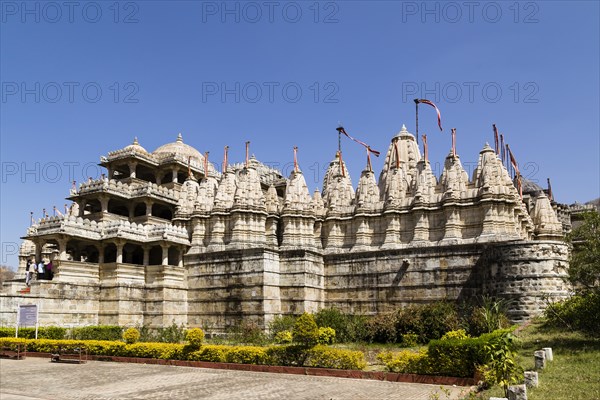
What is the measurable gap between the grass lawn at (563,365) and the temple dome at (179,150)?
3303 cm

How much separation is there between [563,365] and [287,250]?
830 inches

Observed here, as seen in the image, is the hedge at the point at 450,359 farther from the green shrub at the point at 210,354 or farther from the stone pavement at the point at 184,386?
the green shrub at the point at 210,354

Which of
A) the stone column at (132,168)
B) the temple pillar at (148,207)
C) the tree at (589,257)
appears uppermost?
the stone column at (132,168)

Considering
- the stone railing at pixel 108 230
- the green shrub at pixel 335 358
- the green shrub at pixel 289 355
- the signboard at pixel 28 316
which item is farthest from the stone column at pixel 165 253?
the green shrub at pixel 335 358

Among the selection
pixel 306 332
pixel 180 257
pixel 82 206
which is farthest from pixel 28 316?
pixel 82 206

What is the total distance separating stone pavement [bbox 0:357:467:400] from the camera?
1516cm

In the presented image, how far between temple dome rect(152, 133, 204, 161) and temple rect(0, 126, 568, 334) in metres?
6.96

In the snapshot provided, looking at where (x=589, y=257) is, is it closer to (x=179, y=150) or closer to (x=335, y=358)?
(x=335, y=358)

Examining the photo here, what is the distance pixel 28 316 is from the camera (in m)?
26.3

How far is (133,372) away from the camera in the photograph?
2038cm

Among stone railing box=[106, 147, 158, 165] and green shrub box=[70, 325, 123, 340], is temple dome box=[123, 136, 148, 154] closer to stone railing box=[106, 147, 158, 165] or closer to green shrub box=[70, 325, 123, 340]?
stone railing box=[106, 147, 158, 165]

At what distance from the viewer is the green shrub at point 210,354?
21469mm

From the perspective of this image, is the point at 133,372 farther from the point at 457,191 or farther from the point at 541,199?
the point at 541,199

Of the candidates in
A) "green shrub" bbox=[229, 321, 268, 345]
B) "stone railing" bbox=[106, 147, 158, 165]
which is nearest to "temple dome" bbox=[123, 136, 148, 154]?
"stone railing" bbox=[106, 147, 158, 165]
